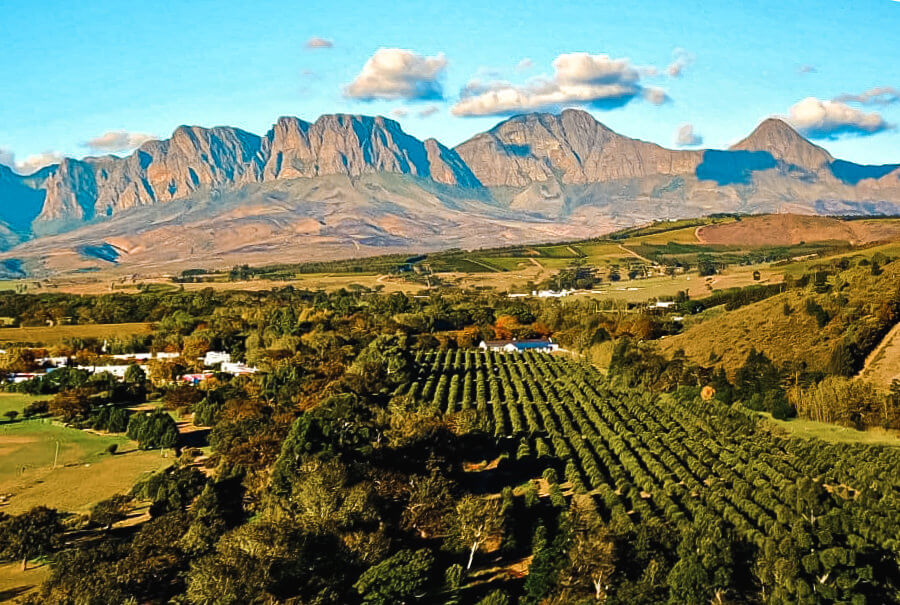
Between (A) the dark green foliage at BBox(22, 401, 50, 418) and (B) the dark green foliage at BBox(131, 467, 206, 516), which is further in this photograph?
(A) the dark green foliage at BBox(22, 401, 50, 418)

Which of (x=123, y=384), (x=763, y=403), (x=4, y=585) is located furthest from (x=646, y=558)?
(x=123, y=384)

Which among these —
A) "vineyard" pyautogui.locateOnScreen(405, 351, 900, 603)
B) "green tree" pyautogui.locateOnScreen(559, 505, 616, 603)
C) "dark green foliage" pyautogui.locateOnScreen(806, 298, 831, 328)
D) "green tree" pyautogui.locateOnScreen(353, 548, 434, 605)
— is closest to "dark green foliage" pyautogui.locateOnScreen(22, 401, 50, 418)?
"vineyard" pyautogui.locateOnScreen(405, 351, 900, 603)

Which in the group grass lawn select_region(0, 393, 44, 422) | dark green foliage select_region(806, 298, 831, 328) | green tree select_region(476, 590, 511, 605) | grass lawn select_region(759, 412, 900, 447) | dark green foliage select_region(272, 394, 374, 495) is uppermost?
dark green foliage select_region(806, 298, 831, 328)

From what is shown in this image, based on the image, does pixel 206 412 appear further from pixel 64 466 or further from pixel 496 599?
pixel 496 599

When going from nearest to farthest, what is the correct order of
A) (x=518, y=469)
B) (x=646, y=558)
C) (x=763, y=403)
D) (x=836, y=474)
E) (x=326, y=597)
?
(x=326, y=597) < (x=646, y=558) < (x=836, y=474) < (x=518, y=469) < (x=763, y=403)

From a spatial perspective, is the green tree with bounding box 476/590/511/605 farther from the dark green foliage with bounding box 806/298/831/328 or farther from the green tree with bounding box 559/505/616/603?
the dark green foliage with bounding box 806/298/831/328

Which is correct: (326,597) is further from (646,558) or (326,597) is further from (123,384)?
(123,384)
